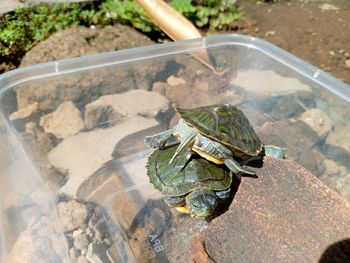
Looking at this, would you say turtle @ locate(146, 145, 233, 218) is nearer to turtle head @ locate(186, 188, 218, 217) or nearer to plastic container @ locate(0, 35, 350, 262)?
turtle head @ locate(186, 188, 218, 217)

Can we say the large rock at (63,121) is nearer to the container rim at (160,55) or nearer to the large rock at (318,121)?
the container rim at (160,55)

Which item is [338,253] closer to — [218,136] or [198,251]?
[198,251]

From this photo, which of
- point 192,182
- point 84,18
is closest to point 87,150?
point 192,182

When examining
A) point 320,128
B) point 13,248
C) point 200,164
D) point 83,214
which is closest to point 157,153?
point 200,164

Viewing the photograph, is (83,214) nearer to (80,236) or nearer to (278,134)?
(80,236)

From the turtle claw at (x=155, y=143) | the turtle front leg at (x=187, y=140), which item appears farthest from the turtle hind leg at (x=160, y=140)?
the turtle front leg at (x=187, y=140)

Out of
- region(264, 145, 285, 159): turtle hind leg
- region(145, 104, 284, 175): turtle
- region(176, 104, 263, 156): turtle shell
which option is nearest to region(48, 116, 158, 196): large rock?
region(145, 104, 284, 175): turtle
